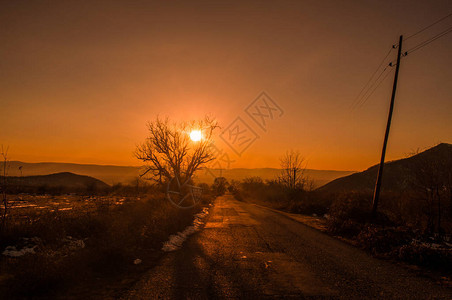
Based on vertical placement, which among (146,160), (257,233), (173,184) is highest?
(146,160)

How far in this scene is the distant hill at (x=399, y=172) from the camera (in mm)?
15875

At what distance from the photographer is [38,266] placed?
18.0 ft

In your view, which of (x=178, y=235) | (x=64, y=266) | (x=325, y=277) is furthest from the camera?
(x=178, y=235)

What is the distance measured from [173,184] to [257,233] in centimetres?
2132

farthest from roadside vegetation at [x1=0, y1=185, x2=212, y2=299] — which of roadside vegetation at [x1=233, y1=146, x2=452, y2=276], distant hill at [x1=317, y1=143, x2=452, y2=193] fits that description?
distant hill at [x1=317, y1=143, x2=452, y2=193]

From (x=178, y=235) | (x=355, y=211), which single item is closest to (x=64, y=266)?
(x=178, y=235)

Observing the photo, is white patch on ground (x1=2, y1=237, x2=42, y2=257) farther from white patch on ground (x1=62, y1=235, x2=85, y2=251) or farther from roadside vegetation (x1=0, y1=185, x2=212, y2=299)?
white patch on ground (x1=62, y1=235, x2=85, y2=251)

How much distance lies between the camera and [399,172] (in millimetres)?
46031

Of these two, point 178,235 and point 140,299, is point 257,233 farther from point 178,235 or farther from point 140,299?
point 140,299

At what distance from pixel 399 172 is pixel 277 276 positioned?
166ft

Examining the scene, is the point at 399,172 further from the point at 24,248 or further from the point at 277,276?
the point at 24,248

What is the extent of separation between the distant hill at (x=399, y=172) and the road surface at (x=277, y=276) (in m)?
10.4

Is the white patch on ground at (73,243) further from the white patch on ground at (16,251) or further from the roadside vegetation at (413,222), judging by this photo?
the roadside vegetation at (413,222)

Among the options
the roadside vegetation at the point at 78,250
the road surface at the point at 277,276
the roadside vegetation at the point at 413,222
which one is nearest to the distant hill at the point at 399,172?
the roadside vegetation at the point at 413,222
